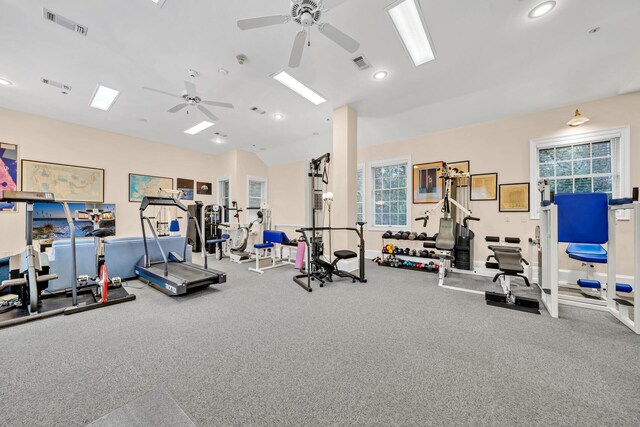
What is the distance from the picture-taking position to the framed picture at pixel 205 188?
838cm

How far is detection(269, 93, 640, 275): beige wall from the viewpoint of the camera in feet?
12.9

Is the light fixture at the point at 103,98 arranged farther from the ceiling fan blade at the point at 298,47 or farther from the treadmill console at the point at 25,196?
the ceiling fan blade at the point at 298,47

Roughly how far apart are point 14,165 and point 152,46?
498cm

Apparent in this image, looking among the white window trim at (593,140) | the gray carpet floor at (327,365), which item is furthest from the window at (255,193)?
the white window trim at (593,140)

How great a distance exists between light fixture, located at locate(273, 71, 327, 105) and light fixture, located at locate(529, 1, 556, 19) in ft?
10.3

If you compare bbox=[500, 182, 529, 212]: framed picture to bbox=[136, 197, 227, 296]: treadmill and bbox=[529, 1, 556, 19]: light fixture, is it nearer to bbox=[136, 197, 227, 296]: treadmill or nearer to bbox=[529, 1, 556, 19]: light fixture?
bbox=[529, 1, 556, 19]: light fixture

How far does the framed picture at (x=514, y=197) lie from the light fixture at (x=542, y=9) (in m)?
3.05

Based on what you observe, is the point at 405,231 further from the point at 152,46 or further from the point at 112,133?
the point at 112,133

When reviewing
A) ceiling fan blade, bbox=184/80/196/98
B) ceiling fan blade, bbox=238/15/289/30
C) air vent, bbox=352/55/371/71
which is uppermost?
air vent, bbox=352/55/371/71

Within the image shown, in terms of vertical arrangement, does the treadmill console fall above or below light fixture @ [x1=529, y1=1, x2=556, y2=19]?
below

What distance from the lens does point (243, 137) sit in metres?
7.09

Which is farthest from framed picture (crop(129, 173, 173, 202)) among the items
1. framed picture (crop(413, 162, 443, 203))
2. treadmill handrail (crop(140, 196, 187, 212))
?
framed picture (crop(413, 162, 443, 203))

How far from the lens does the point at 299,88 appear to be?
441 centimetres

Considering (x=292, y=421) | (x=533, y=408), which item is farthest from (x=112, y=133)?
(x=533, y=408)
